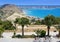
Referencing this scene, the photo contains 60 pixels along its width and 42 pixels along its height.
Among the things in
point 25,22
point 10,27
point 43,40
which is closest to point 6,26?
point 10,27

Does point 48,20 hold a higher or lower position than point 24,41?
higher

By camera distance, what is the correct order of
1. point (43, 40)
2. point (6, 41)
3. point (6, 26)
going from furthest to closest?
point (6, 26), point (6, 41), point (43, 40)

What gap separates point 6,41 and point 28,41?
8.87ft

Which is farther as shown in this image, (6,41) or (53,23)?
(53,23)

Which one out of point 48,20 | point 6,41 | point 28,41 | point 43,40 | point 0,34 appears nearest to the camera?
point 43,40

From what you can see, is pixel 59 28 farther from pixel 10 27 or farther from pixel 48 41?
pixel 48 41

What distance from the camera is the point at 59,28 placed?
95.6ft

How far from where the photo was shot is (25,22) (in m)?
29.5

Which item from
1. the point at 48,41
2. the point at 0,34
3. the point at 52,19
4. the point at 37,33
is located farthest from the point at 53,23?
the point at 48,41

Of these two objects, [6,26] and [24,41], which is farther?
[6,26]

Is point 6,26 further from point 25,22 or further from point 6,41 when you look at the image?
point 6,41

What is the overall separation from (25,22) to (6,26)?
22.1ft

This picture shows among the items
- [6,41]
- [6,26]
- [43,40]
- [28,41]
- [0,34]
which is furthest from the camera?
[6,26]

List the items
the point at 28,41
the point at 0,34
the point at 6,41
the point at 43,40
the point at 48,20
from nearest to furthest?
the point at 43,40 < the point at 6,41 < the point at 28,41 < the point at 0,34 < the point at 48,20
